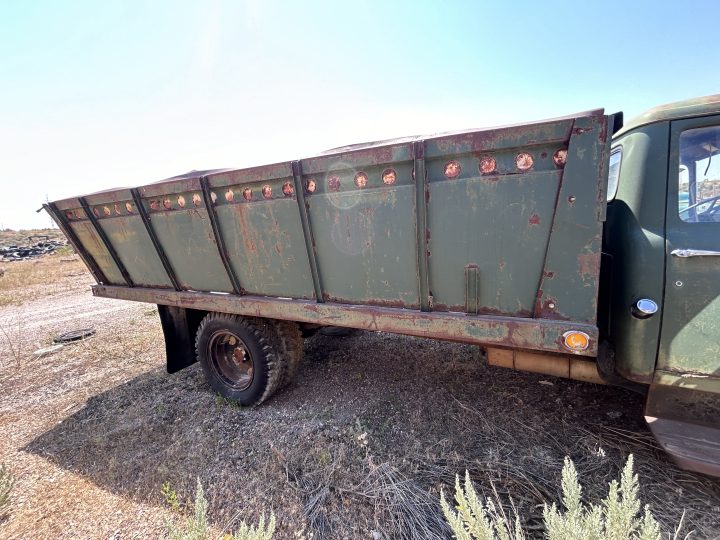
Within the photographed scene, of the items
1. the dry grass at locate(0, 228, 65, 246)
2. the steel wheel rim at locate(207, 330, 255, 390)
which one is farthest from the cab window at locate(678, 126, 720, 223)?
the dry grass at locate(0, 228, 65, 246)

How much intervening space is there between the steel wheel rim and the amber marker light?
276cm

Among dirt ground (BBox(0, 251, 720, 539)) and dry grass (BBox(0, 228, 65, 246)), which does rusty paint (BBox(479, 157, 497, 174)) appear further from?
dry grass (BBox(0, 228, 65, 246))

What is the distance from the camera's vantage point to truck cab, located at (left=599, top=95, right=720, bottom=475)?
1812 mm

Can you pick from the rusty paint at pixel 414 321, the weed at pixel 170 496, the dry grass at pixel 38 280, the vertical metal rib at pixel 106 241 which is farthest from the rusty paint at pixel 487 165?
the dry grass at pixel 38 280

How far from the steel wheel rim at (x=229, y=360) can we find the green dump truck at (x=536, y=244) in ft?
3.72

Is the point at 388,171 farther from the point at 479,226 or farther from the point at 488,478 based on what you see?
the point at 488,478

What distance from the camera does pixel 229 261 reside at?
2.95 meters

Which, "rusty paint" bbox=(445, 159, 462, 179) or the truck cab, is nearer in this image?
the truck cab

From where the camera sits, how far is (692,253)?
1.79 meters

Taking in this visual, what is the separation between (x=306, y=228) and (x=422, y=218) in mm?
876

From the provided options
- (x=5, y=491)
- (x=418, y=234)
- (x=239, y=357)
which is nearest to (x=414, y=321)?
(x=418, y=234)

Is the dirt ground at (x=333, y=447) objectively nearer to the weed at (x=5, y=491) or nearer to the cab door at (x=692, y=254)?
the weed at (x=5, y=491)

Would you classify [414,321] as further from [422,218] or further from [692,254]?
[692,254]

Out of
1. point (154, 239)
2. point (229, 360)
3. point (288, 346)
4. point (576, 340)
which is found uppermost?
point (154, 239)
